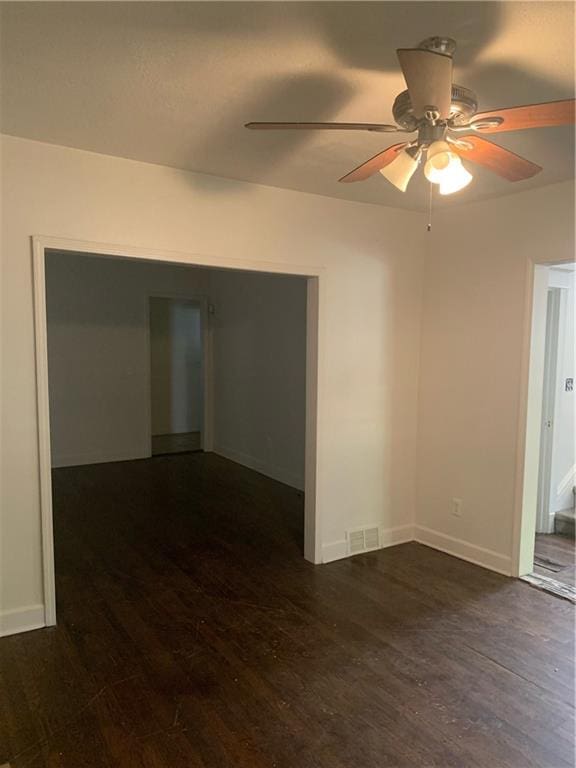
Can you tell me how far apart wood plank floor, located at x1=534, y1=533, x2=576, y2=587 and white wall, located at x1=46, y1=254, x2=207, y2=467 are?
4679 millimetres

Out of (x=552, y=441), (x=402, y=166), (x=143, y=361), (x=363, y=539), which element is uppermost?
(x=402, y=166)

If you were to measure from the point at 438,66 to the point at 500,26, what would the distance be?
1.16ft

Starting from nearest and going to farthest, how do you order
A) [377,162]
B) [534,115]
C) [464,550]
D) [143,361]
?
[534,115]
[377,162]
[464,550]
[143,361]

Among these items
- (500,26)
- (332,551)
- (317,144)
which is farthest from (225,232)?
(332,551)

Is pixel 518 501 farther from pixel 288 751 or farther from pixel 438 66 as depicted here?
pixel 438 66

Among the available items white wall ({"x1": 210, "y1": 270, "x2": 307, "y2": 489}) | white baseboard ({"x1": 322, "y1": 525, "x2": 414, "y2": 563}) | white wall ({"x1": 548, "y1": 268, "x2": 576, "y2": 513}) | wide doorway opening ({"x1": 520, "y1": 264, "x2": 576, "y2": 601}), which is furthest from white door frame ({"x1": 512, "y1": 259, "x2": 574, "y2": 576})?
white wall ({"x1": 210, "y1": 270, "x2": 307, "y2": 489})

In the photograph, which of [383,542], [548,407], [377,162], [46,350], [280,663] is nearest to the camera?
[377,162]

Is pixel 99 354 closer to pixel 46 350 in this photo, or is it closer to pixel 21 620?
pixel 46 350

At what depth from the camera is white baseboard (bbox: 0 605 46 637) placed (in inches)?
108

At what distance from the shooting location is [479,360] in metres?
3.70

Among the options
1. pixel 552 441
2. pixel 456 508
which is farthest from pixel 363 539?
pixel 552 441

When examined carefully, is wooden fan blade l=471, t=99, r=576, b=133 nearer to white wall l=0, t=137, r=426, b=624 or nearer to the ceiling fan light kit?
the ceiling fan light kit

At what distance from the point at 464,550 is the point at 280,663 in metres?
1.81

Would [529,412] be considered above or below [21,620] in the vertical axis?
above
